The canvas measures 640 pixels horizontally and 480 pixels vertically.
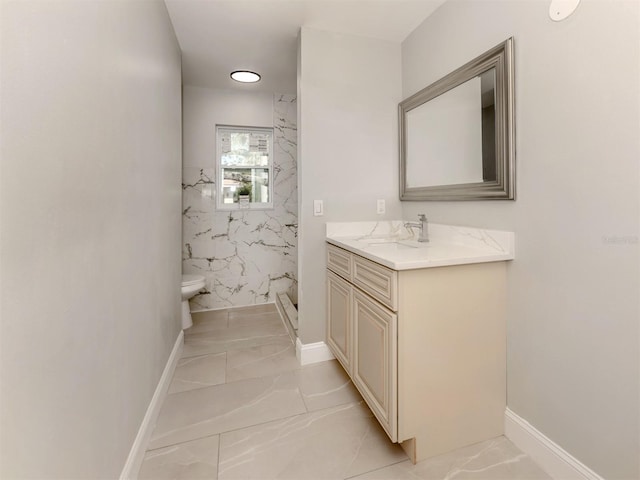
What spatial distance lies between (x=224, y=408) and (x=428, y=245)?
1510 mm

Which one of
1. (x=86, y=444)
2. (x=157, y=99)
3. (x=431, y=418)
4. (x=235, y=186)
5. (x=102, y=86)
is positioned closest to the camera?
(x=86, y=444)

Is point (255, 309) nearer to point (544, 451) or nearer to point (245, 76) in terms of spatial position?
point (245, 76)

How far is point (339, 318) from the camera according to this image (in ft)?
6.44

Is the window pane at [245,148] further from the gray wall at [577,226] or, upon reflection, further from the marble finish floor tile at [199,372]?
the gray wall at [577,226]

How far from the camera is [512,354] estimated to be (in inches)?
57.3

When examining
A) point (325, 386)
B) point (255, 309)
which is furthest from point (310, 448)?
point (255, 309)

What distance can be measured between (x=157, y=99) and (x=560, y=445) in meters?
2.56

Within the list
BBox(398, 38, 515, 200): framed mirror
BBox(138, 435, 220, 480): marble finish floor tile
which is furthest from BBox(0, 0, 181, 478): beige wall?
BBox(398, 38, 515, 200): framed mirror

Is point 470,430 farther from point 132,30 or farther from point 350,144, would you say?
point 132,30

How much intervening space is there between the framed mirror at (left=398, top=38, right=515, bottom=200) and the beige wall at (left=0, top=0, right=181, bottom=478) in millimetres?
1649

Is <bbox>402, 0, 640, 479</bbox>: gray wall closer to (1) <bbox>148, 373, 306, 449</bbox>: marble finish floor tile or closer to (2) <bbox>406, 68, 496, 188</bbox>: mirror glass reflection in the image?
(2) <bbox>406, 68, 496, 188</bbox>: mirror glass reflection

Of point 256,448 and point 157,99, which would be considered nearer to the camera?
point 256,448

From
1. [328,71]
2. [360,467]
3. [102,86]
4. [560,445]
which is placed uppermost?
[328,71]

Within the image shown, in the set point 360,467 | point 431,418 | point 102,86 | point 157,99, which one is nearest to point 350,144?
point 157,99
